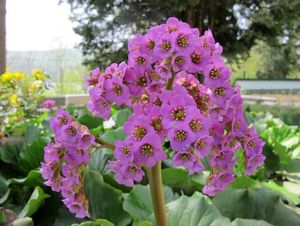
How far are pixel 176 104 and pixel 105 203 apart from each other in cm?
83

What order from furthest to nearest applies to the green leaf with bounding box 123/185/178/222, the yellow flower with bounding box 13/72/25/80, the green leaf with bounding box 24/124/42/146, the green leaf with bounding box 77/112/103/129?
1. the yellow flower with bounding box 13/72/25/80
2. the green leaf with bounding box 77/112/103/129
3. the green leaf with bounding box 24/124/42/146
4. the green leaf with bounding box 123/185/178/222

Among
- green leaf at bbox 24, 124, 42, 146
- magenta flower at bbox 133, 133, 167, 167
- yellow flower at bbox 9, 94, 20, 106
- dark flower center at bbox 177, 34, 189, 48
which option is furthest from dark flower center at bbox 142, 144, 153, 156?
yellow flower at bbox 9, 94, 20, 106

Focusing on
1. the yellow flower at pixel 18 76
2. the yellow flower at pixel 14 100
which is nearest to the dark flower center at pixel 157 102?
the yellow flower at pixel 14 100

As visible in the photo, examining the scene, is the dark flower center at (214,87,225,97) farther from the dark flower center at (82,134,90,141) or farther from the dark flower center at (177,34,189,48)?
the dark flower center at (82,134,90,141)

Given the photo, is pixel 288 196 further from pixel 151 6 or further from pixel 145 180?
pixel 151 6

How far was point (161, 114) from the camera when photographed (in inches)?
36.8

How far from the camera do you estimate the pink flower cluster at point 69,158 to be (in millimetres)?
1005

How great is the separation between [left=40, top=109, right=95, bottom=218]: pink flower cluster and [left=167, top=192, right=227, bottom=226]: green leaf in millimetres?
385

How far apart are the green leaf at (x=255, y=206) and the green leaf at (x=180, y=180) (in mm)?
373

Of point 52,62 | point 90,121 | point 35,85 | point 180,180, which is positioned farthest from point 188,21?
point 52,62

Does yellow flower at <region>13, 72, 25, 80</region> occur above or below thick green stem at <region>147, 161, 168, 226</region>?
below

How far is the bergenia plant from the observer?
938mm

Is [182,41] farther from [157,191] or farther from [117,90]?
[157,191]

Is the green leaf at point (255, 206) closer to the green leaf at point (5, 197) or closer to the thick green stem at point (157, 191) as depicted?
the thick green stem at point (157, 191)
